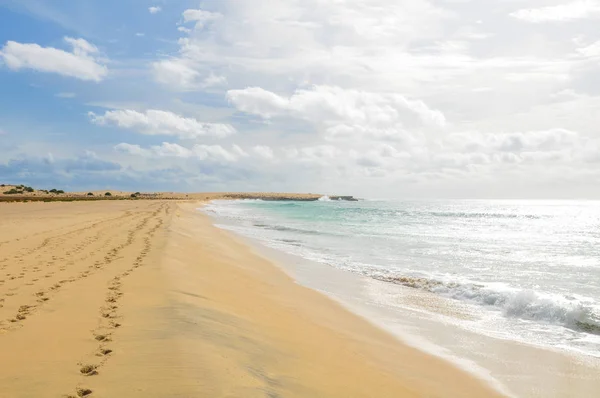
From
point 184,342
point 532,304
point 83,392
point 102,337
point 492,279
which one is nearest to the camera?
point 83,392

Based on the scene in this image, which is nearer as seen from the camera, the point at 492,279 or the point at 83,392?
the point at 83,392

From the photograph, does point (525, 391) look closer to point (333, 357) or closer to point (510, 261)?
point (333, 357)

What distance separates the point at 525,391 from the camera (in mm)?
6125

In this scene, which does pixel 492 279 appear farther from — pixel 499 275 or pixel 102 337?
pixel 102 337

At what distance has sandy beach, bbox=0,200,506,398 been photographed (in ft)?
15.5

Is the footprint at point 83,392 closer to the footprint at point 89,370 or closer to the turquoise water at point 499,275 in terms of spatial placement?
the footprint at point 89,370

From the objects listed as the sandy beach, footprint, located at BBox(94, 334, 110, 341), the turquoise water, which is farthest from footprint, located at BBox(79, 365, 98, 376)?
the turquoise water

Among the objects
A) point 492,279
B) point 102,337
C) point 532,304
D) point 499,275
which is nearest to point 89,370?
point 102,337

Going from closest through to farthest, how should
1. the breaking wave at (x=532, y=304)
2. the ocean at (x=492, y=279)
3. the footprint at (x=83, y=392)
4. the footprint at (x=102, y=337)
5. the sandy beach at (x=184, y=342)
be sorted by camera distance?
1. the footprint at (x=83, y=392)
2. the sandy beach at (x=184, y=342)
3. the footprint at (x=102, y=337)
4. the ocean at (x=492, y=279)
5. the breaking wave at (x=532, y=304)

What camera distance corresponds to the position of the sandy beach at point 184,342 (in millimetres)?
4738

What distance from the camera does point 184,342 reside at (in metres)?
5.88

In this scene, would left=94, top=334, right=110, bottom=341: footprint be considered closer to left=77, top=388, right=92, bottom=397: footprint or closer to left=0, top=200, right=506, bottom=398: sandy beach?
left=0, top=200, right=506, bottom=398: sandy beach

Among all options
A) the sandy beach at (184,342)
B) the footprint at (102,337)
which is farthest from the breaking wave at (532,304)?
the footprint at (102,337)

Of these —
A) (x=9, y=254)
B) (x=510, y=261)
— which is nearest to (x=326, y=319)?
(x=9, y=254)
